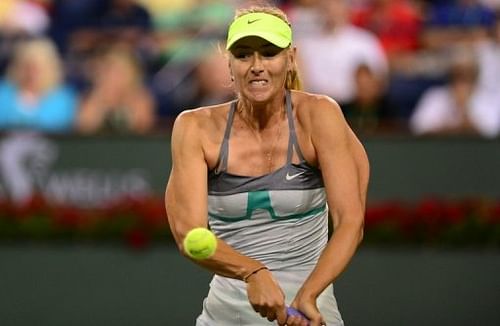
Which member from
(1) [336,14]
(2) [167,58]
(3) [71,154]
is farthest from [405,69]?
(3) [71,154]

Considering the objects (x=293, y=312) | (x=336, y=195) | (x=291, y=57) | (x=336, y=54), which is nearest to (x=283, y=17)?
(x=291, y=57)

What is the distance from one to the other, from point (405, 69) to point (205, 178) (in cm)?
528

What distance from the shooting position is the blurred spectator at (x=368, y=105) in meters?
8.70

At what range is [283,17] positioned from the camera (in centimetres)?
406

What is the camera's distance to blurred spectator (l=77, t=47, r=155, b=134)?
346 inches

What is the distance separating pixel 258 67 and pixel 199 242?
64 cm

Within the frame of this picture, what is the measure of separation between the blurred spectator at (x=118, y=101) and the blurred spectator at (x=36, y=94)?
143 millimetres

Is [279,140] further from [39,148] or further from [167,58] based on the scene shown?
[167,58]

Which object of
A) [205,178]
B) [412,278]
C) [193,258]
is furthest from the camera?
[412,278]

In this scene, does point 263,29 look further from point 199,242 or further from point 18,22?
point 18,22

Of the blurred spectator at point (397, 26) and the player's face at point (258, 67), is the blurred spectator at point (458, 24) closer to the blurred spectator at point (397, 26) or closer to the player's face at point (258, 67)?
the blurred spectator at point (397, 26)

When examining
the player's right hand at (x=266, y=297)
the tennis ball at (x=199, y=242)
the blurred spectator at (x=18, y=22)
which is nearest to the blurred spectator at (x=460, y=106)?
the blurred spectator at (x=18, y=22)

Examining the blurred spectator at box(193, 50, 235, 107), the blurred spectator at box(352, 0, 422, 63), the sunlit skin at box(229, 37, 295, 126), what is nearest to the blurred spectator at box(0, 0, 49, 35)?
the blurred spectator at box(193, 50, 235, 107)

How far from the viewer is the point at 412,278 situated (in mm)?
7711
